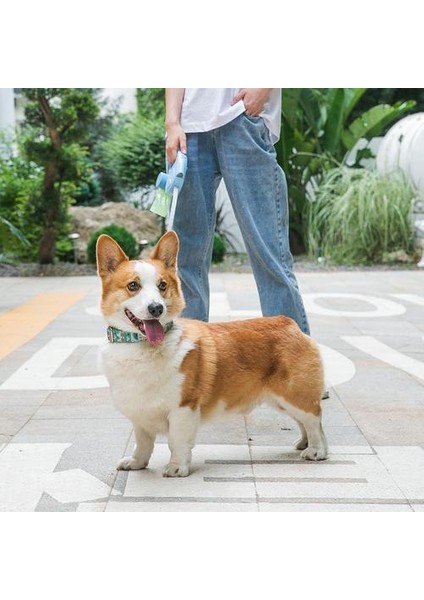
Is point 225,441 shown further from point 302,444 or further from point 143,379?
point 143,379

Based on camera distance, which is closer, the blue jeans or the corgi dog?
the corgi dog

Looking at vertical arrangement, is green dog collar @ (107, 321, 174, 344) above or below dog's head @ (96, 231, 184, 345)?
below

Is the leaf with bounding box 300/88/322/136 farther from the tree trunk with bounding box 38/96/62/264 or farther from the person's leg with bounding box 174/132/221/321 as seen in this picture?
the person's leg with bounding box 174/132/221/321

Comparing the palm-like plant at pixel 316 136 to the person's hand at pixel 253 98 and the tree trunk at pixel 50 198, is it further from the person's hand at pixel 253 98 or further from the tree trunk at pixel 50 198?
the person's hand at pixel 253 98

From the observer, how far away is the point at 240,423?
3371mm

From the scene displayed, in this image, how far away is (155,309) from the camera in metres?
2.47

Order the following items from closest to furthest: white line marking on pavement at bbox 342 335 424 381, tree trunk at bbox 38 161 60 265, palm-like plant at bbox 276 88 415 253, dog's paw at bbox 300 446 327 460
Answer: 1. dog's paw at bbox 300 446 327 460
2. white line marking on pavement at bbox 342 335 424 381
3. tree trunk at bbox 38 161 60 265
4. palm-like plant at bbox 276 88 415 253

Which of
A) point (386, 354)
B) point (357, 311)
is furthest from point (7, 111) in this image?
point (386, 354)

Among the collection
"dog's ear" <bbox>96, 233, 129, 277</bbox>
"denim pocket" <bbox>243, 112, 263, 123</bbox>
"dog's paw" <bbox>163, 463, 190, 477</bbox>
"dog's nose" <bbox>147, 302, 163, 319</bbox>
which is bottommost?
"dog's paw" <bbox>163, 463, 190, 477</bbox>

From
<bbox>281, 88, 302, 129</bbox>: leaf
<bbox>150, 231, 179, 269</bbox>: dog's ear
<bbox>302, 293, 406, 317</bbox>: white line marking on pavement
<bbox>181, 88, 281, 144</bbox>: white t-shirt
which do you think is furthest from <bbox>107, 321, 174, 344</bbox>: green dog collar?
<bbox>281, 88, 302, 129</bbox>: leaf

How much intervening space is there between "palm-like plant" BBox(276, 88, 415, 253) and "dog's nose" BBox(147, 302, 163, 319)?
30.6 feet

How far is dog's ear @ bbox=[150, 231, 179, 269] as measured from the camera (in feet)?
8.67

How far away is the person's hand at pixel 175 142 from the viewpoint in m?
3.31
